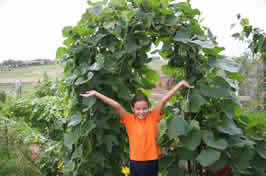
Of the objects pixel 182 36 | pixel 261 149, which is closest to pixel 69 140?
pixel 182 36

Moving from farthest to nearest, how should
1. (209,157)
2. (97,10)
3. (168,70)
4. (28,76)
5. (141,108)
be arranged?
(28,76) < (168,70) < (141,108) < (97,10) < (209,157)

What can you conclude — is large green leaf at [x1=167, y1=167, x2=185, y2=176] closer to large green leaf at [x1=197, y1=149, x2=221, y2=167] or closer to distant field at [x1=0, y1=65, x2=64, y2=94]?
large green leaf at [x1=197, y1=149, x2=221, y2=167]

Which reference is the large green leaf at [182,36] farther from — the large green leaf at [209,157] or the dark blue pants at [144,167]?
the dark blue pants at [144,167]

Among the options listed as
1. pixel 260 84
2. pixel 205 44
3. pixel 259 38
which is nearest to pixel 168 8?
pixel 205 44

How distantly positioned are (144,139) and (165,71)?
0.50m

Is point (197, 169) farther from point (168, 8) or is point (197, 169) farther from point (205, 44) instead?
point (168, 8)

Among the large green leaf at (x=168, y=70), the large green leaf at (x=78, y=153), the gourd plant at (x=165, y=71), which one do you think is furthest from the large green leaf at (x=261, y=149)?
the large green leaf at (x=78, y=153)

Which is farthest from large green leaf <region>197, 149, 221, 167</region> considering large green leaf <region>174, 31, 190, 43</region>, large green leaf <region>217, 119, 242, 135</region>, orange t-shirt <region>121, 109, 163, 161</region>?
large green leaf <region>174, 31, 190, 43</region>

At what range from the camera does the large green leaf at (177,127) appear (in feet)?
3.23

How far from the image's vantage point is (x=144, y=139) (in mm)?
1227

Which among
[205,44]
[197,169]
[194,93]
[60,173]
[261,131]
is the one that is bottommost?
[60,173]

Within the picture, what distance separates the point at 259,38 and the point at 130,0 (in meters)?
1.23

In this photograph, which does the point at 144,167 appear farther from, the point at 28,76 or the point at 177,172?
the point at 28,76

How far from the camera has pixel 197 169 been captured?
123 cm
